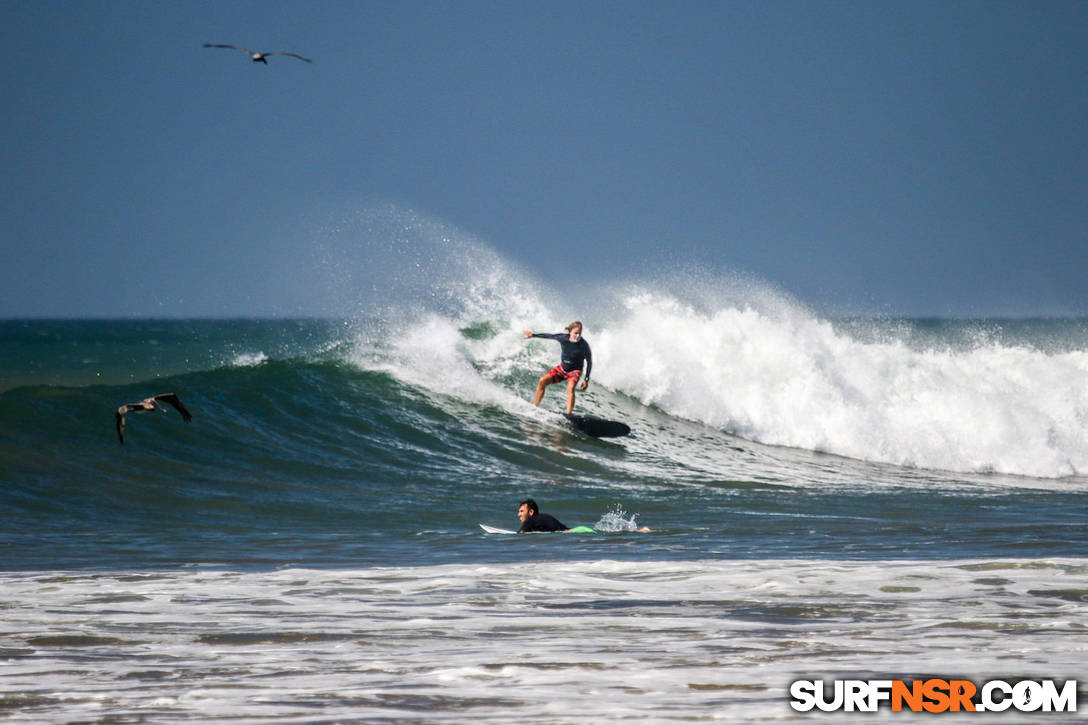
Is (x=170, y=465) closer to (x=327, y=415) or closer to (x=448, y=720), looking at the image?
(x=327, y=415)

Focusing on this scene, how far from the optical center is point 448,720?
4.84m

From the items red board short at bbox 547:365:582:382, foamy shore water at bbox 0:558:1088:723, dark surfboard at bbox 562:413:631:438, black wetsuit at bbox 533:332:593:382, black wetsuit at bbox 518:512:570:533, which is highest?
black wetsuit at bbox 533:332:593:382

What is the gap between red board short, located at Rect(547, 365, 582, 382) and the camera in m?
17.9

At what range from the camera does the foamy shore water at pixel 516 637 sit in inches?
200

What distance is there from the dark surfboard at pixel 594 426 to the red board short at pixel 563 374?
2.18ft

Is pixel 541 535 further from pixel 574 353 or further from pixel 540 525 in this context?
pixel 574 353

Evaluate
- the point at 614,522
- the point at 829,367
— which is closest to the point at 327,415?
the point at 614,522

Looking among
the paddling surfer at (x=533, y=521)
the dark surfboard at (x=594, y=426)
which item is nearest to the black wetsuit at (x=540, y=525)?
the paddling surfer at (x=533, y=521)

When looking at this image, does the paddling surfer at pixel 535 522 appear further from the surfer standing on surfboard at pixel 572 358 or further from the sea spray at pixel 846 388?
the sea spray at pixel 846 388

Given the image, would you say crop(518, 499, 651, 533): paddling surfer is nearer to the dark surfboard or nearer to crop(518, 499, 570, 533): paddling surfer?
crop(518, 499, 570, 533): paddling surfer

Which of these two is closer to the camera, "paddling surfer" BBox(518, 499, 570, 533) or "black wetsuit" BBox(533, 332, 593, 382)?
"paddling surfer" BBox(518, 499, 570, 533)

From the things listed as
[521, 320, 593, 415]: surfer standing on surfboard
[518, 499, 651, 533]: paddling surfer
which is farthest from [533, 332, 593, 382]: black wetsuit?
[518, 499, 651, 533]: paddling surfer

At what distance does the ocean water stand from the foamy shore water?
3 centimetres

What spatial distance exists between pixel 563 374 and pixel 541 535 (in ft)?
25.6
